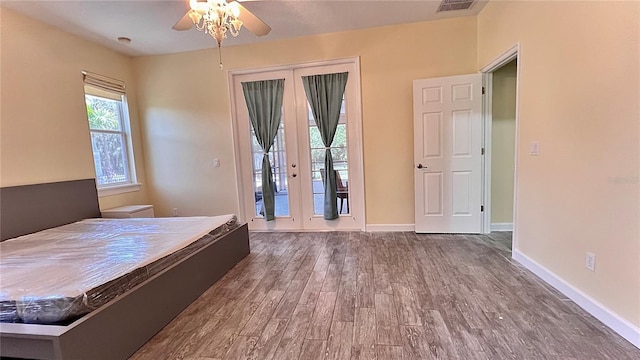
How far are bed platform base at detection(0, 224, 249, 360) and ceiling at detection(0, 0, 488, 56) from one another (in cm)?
250

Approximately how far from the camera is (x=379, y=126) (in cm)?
385

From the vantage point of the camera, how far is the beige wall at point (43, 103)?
282 cm

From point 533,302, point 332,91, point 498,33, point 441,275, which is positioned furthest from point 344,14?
point 533,302

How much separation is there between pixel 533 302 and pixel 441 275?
670 mm

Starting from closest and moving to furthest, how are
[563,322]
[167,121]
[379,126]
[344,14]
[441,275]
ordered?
[563,322] < [441,275] < [344,14] < [379,126] < [167,121]

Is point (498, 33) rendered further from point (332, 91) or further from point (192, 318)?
point (192, 318)

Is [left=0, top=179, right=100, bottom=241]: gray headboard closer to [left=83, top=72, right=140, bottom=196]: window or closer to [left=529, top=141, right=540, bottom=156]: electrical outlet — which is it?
[left=83, top=72, right=140, bottom=196]: window

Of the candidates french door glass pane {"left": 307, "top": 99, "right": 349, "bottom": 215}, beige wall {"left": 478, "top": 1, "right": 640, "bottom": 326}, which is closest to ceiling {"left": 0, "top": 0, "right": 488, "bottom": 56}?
french door glass pane {"left": 307, "top": 99, "right": 349, "bottom": 215}

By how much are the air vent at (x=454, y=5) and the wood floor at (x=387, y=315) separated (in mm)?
2720

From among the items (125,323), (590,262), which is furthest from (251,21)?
(590,262)

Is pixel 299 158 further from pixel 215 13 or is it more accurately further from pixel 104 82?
pixel 104 82

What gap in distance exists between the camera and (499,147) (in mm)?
3609

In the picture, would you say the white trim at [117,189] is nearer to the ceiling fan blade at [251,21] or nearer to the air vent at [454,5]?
the ceiling fan blade at [251,21]

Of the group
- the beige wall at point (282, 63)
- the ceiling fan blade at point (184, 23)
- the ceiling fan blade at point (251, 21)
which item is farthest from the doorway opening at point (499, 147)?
the ceiling fan blade at point (184, 23)
